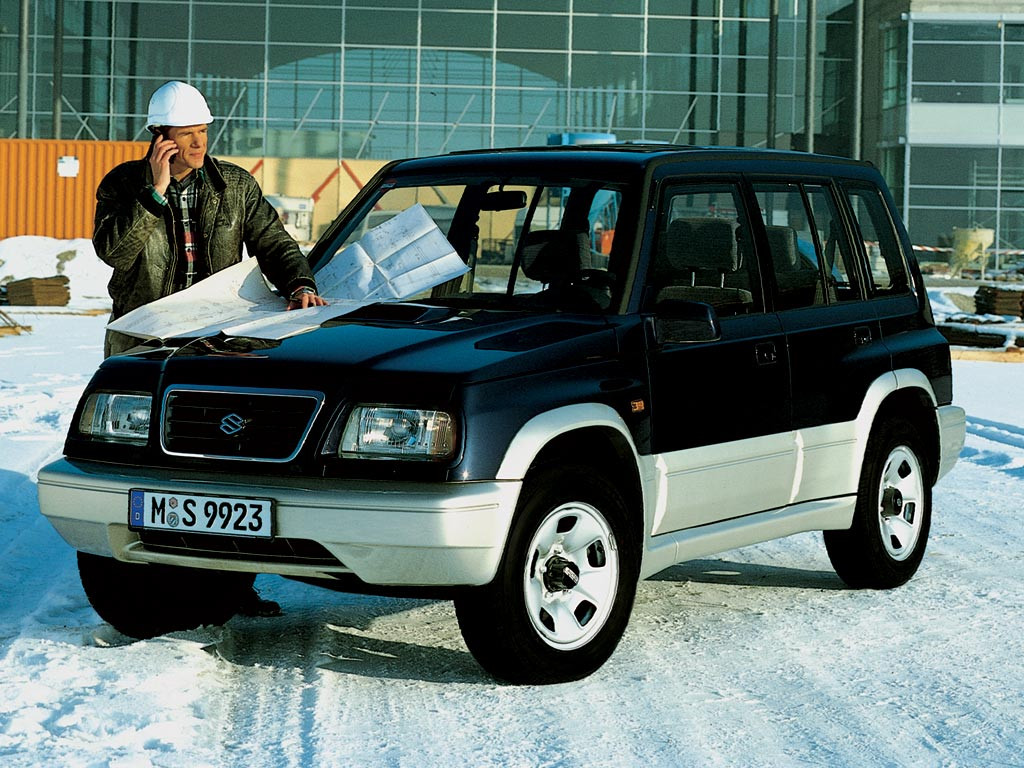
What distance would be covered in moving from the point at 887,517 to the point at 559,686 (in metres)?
2.35

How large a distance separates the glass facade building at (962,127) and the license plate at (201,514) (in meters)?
42.7

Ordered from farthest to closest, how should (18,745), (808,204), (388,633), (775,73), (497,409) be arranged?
(775,73) → (808,204) → (388,633) → (497,409) → (18,745)

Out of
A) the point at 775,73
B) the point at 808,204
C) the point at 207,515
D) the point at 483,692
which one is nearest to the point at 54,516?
the point at 207,515

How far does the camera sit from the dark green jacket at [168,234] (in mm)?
6148

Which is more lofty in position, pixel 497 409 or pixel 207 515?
pixel 497 409

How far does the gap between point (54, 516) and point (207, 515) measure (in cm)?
63

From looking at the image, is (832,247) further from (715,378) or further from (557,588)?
(557,588)

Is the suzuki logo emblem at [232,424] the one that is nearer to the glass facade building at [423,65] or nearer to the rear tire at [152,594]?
the rear tire at [152,594]

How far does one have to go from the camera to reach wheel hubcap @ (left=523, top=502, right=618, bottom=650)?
5.09 meters

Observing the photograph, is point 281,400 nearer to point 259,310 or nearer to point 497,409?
point 497,409

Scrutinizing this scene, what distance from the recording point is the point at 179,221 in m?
6.37

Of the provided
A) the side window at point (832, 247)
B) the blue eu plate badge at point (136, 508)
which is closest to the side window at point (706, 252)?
the side window at point (832, 247)

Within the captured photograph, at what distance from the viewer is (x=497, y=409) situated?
4867 mm

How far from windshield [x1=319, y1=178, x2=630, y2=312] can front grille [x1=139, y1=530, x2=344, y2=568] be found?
1.33 meters
